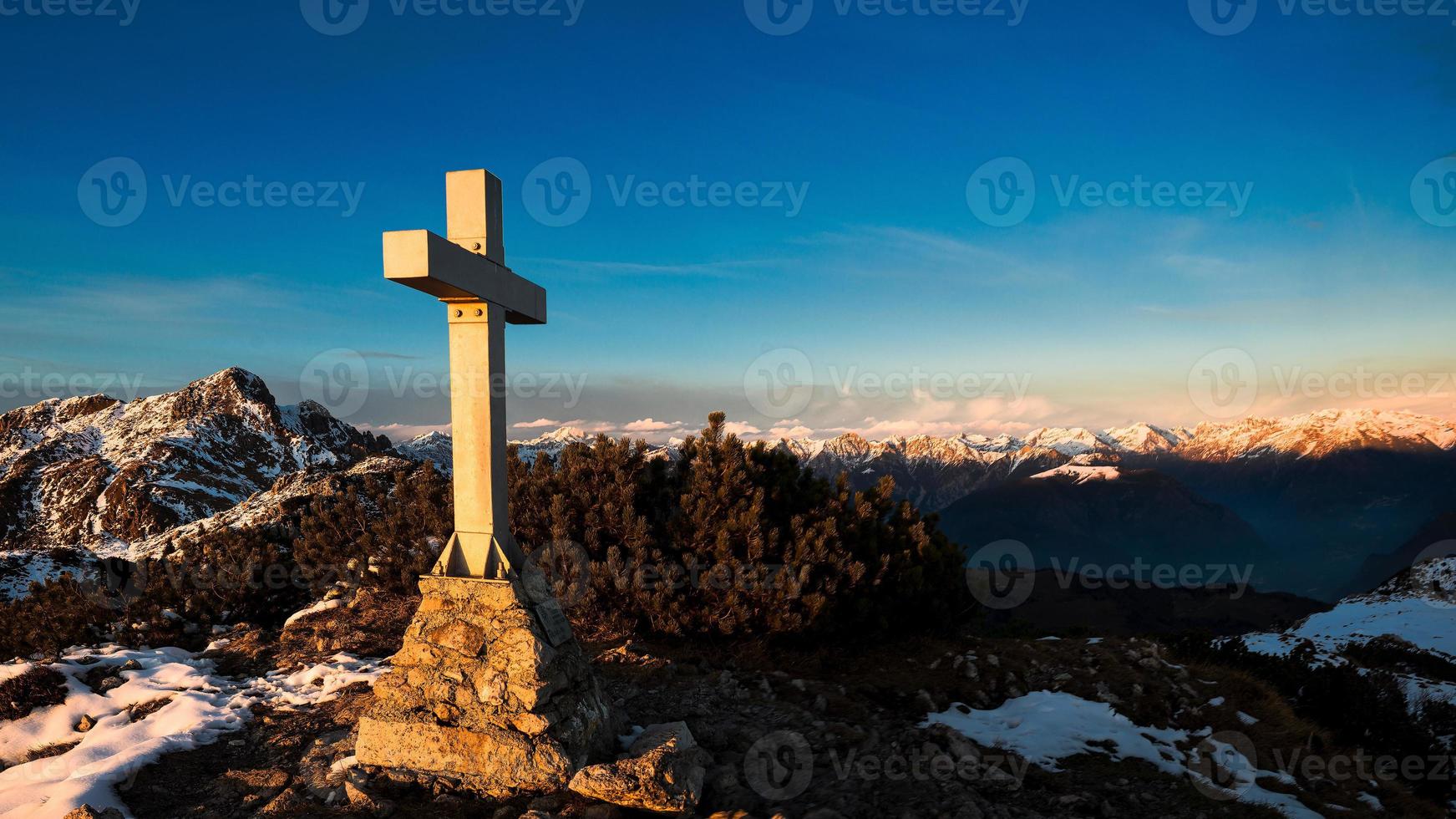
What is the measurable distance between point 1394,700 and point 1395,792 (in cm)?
336

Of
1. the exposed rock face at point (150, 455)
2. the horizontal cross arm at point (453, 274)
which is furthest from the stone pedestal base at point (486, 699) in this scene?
the exposed rock face at point (150, 455)

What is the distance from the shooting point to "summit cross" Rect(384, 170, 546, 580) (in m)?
5.54

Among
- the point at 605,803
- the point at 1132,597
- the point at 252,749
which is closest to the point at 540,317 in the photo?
→ the point at 605,803

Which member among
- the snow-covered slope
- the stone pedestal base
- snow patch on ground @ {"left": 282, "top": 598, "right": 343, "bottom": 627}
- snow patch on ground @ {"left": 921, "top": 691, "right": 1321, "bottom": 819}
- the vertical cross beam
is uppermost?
the vertical cross beam

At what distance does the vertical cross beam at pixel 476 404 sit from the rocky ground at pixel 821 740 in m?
1.72

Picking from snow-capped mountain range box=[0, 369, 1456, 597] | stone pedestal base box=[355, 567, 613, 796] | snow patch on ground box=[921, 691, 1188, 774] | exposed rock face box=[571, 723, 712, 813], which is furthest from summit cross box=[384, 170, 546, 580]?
snow-capped mountain range box=[0, 369, 1456, 597]

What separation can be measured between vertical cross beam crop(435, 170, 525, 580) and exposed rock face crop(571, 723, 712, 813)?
170 centimetres

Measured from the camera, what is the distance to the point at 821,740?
6.08 meters

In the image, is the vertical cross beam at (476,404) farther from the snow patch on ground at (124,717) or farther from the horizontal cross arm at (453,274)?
the snow patch on ground at (124,717)

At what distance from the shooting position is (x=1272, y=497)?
163875 mm

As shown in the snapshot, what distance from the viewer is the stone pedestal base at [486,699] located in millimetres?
5016

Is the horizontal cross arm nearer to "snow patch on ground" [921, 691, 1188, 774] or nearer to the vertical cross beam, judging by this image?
the vertical cross beam

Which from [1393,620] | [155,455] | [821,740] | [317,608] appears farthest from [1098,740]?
[155,455]

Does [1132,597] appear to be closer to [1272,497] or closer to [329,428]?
[329,428]
